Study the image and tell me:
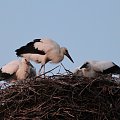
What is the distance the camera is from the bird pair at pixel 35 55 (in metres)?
11.8

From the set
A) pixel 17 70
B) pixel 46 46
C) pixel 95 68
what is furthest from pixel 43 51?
pixel 95 68

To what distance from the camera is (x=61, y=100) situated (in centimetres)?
947

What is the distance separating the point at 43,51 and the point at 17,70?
597 mm

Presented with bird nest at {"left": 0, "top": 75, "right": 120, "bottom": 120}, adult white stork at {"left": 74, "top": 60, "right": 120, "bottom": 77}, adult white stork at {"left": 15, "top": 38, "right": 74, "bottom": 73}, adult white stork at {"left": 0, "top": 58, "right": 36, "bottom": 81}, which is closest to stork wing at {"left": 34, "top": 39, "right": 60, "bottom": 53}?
adult white stork at {"left": 15, "top": 38, "right": 74, "bottom": 73}

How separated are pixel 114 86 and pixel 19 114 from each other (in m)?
1.52

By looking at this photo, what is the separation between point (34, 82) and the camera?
9781 millimetres

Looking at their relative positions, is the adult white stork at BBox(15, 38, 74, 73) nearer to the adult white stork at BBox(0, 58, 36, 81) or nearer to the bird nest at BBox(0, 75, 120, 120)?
the adult white stork at BBox(0, 58, 36, 81)

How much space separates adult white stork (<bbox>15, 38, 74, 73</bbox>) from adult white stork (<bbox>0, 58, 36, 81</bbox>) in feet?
0.51

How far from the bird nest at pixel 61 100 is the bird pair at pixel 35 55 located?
195cm

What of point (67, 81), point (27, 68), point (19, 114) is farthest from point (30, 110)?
point (27, 68)

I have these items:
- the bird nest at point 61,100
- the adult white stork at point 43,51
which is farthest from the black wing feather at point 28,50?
the bird nest at point 61,100

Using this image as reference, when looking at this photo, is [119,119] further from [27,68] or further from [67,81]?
[27,68]

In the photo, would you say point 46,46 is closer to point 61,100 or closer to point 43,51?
point 43,51

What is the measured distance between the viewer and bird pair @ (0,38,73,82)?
11.8m
